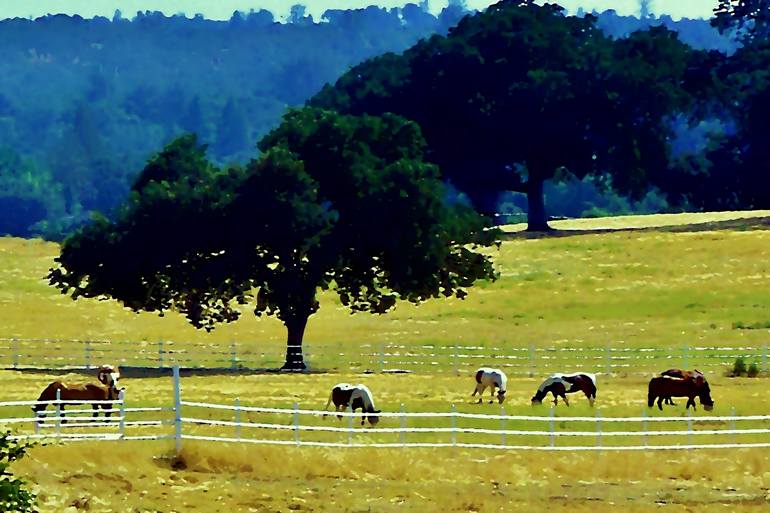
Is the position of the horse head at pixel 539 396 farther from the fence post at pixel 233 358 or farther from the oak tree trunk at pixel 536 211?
the oak tree trunk at pixel 536 211

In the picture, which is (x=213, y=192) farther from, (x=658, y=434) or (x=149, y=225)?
(x=658, y=434)

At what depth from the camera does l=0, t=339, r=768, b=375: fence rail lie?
57.4 metres

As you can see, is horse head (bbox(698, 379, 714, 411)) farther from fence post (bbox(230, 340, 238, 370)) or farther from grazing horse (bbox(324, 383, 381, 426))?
fence post (bbox(230, 340, 238, 370))

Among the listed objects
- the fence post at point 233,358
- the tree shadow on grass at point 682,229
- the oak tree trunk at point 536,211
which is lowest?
the fence post at point 233,358

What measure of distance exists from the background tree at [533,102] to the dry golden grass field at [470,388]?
16.2 ft

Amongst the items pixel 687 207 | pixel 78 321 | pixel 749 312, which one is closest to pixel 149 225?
pixel 78 321

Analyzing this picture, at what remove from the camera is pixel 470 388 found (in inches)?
2026

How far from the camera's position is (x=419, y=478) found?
3681 cm

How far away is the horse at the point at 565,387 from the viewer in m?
45.3

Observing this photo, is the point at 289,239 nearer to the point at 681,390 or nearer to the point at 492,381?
the point at 492,381

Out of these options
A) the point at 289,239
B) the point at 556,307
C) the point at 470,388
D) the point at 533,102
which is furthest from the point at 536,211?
the point at 470,388

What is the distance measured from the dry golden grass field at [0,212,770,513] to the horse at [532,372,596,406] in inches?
17.4

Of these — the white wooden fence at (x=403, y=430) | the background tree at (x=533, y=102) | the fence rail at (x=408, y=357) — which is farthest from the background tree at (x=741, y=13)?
the white wooden fence at (x=403, y=430)

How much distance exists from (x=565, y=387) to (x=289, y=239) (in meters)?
16.9
